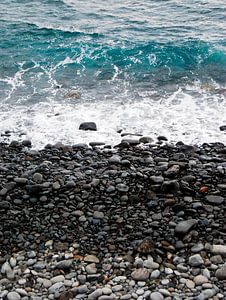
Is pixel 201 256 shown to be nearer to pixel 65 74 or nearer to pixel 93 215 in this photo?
pixel 93 215

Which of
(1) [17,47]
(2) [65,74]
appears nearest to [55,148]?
(2) [65,74]

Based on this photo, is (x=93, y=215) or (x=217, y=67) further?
(x=217, y=67)

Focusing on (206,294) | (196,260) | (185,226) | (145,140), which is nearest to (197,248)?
(196,260)

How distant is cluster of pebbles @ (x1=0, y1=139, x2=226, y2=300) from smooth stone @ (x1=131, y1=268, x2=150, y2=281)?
0.06ft

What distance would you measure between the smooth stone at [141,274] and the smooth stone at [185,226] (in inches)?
46.5

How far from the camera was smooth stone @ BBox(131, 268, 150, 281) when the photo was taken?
7695 millimetres

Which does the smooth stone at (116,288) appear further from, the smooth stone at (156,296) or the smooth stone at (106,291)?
the smooth stone at (156,296)

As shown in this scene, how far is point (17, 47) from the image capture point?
70.7 feet

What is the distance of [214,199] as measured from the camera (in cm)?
965

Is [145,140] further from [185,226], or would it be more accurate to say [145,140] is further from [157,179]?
[185,226]

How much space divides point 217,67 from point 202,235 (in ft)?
38.4

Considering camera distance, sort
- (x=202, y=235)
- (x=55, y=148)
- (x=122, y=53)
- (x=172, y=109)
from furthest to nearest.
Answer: (x=122, y=53) < (x=172, y=109) < (x=55, y=148) < (x=202, y=235)

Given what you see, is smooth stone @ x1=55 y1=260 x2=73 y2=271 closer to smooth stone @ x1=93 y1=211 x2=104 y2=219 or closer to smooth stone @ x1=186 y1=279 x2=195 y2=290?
smooth stone @ x1=93 y1=211 x2=104 y2=219

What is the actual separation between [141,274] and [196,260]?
3.39 ft
